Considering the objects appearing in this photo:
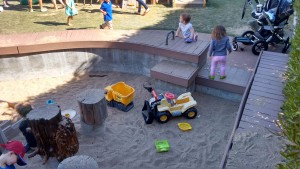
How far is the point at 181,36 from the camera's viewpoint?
25.5 feet

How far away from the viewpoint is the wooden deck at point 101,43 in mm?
7016

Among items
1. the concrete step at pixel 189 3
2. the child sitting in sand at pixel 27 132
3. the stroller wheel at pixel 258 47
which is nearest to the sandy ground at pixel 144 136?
the child sitting in sand at pixel 27 132

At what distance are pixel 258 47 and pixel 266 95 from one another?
2890mm

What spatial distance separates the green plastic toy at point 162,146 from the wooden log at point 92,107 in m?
1.11

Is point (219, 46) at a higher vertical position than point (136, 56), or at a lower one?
higher

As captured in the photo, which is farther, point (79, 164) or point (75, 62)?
point (75, 62)

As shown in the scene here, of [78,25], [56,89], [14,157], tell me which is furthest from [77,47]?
[14,157]

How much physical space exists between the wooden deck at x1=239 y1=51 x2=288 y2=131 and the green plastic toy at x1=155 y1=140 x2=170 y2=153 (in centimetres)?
152

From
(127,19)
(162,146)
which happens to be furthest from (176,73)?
(127,19)

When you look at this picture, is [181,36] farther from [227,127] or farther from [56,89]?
[56,89]

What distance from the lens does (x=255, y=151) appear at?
12.1 ft

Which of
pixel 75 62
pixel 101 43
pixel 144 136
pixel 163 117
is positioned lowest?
pixel 144 136

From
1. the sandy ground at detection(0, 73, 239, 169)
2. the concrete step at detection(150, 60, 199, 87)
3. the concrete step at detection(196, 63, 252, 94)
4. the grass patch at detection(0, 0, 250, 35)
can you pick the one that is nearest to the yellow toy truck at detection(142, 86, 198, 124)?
the sandy ground at detection(0, 73, 239, 169)

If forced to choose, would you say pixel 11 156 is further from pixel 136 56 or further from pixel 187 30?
pixel 187 30
